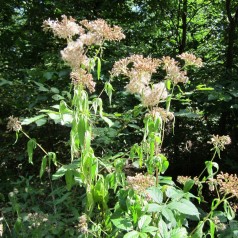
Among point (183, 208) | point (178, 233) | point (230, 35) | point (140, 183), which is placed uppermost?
point (230, 35)

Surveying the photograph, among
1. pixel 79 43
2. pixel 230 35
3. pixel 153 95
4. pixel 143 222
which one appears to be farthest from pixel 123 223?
pixel 230 35

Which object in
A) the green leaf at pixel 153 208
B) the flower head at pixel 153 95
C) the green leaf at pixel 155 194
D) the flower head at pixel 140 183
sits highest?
the flower head at pixel 153 95

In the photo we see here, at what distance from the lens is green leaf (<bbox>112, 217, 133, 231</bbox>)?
4.81 ft

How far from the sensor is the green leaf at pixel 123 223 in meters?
1.46

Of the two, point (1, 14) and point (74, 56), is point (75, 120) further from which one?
point (1, 14)

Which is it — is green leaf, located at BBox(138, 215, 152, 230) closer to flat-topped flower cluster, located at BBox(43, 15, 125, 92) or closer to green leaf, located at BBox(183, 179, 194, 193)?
green leaf, located at BBox(183, 179, 194, 193)

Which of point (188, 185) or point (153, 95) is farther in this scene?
point (188, 185)

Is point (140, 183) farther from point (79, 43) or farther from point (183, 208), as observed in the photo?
point (79, 43)

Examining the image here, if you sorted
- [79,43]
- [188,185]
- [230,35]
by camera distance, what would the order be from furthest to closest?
1. [230,35]
2. [188,185]
3. [79,43]

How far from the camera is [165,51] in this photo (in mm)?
4883

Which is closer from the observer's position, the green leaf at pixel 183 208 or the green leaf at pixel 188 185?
the green leaf at pixel 183 208

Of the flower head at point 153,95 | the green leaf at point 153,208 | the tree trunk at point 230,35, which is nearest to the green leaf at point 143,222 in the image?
the green leaf at point 153,208

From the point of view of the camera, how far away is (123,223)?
149 centimetres

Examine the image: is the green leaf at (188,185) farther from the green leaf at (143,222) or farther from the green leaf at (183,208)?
the green leaf at (143,222)
